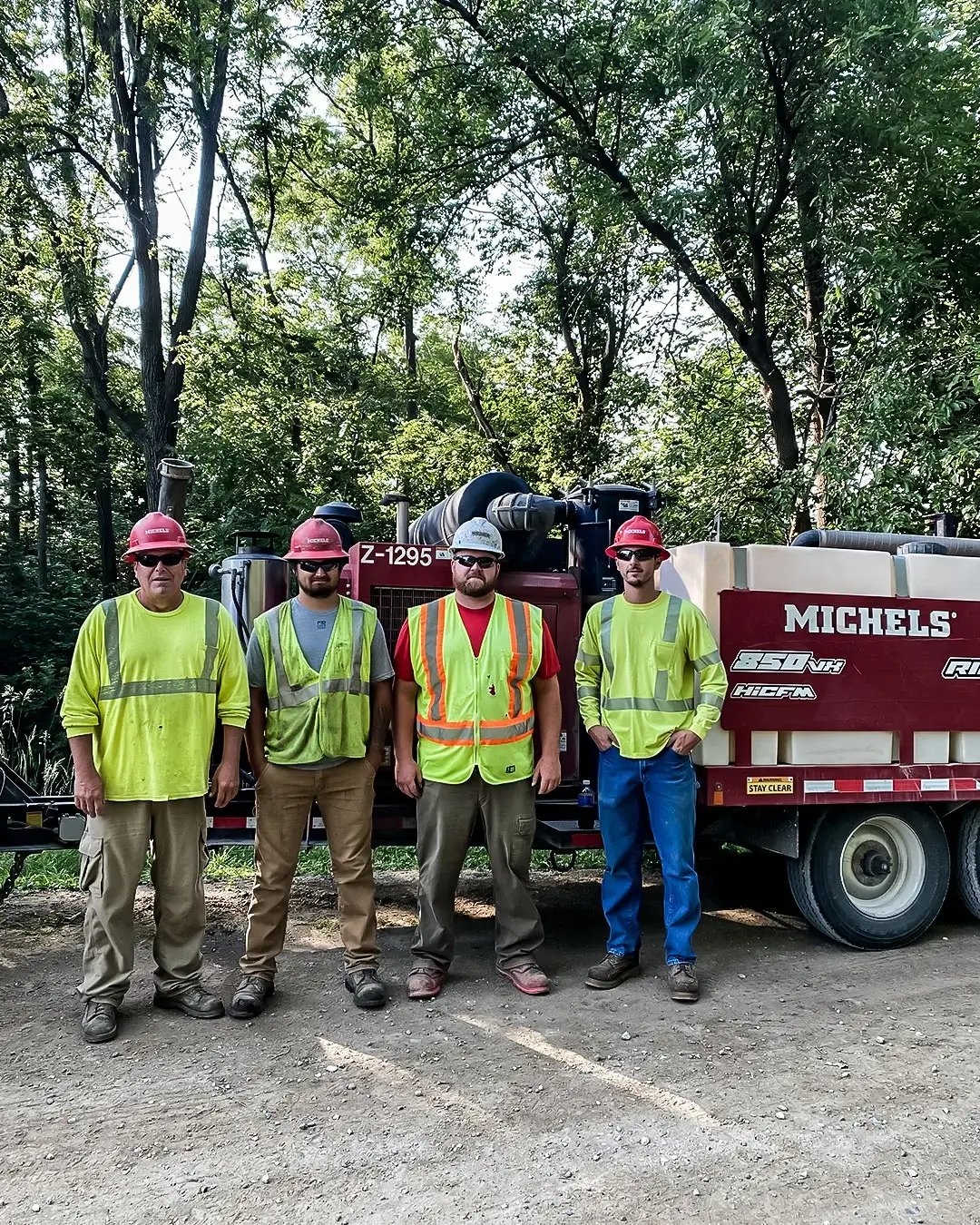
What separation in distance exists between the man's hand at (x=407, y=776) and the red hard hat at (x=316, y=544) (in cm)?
104

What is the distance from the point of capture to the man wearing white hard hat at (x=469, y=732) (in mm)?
4672

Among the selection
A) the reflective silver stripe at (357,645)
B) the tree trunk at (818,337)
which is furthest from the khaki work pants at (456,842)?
the tree trunk at (818,337)

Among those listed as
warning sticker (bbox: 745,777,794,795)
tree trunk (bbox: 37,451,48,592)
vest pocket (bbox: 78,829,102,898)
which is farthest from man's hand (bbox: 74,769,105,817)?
tree trunk (bbox: 37,451,48,592)

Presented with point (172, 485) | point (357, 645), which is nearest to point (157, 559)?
point (357, 645)

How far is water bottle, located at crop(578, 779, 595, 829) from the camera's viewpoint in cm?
541

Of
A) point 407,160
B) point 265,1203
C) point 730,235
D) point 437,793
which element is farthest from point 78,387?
point 265,1203

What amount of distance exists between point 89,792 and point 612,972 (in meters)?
2.60

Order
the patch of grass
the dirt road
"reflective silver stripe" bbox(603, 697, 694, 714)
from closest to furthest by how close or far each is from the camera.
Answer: the dirt road → "reflective silver stripe" bbox(603, 697, 694, 714) → the patch of grass

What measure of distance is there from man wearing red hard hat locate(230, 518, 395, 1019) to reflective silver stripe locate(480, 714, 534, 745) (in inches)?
22.2

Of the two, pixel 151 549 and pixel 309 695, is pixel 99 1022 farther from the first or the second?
pixel 151 549

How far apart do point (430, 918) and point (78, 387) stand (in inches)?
578

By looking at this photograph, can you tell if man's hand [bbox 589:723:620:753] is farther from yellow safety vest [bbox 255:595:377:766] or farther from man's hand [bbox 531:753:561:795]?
yellow safety vest [bbox 255:595:377:766]

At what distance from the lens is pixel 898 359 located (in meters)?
9.38

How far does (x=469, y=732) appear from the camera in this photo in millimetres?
4656
